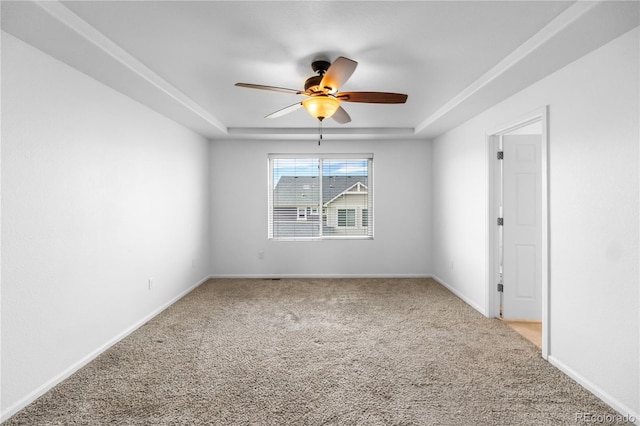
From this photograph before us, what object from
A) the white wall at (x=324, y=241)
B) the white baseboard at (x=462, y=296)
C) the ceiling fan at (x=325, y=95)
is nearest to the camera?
the ceiling fan at (x=325, y=95)

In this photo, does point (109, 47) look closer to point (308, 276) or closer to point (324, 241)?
point (324, 241)

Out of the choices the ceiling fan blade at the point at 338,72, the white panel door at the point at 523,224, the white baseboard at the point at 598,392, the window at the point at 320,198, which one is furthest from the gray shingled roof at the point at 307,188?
the white baseboard at the point at 598,392

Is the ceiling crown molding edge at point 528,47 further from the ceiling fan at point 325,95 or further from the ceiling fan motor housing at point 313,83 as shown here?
the ceiling fan motor housing at point 313,83

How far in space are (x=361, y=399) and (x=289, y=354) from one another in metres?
0.80

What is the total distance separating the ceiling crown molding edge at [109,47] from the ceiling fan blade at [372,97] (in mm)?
1618

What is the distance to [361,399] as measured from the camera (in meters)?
1.96

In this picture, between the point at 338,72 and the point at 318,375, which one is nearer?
the point at 338,72

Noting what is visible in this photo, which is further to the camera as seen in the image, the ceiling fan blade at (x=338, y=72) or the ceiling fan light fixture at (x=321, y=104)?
the ceiling fan light fixture at (x=321, y=104)

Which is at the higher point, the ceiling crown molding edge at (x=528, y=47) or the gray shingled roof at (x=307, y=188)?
the ceiling crown molding edge at (x=528, y=47)

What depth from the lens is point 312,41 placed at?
2.16m

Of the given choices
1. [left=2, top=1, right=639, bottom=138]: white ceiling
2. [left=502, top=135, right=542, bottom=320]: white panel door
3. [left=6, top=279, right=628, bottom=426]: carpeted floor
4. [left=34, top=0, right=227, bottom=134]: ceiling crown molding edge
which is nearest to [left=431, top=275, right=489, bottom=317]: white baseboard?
[left=6, top=279, right=628, bottom=426]: carpeted floor

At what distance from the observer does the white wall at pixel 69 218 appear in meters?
1.88

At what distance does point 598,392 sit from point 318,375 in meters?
1.84

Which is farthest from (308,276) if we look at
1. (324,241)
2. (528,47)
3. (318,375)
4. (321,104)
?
(528,47)
